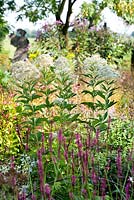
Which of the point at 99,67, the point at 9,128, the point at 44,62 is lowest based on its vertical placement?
the point at 9,128

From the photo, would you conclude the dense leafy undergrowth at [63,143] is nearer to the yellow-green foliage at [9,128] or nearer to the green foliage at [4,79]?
the yellow-green foliage at [9,128]

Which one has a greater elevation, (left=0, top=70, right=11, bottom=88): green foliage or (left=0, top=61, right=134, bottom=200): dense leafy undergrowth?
(left=0, top=70, right=11, bottom=88): green foliage

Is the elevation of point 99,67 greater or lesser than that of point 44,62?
lesser

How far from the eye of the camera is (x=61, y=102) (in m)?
4.17

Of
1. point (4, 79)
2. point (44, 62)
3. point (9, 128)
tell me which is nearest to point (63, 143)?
point (44, 62)

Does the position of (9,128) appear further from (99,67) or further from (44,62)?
(99,67)

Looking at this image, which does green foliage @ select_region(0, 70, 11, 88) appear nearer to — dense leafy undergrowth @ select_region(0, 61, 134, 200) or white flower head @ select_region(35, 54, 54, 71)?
dense leafy undergrowth @ select_region(0, 61, 134, 200)

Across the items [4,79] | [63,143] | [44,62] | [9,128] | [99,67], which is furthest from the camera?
[4,79]

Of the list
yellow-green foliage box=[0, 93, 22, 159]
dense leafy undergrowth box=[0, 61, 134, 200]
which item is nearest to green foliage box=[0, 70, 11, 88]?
dense leafy undergrowth box=[0, 61, 134, 200]

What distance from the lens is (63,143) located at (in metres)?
3.14

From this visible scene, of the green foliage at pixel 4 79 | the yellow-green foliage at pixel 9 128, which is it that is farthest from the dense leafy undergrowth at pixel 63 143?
the green foliage at pixel 4 79

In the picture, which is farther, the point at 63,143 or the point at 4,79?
the point at 4,79

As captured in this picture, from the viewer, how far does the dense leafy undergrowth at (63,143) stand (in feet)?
10.9

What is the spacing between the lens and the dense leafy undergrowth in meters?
3.32
